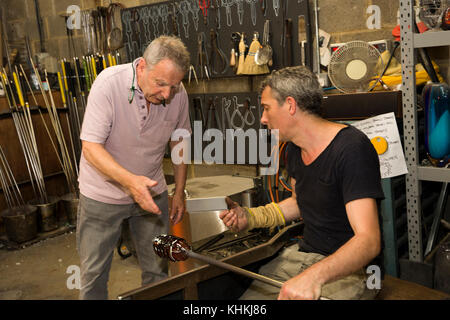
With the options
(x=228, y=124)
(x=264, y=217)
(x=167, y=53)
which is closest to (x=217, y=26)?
(x=228, y=124)

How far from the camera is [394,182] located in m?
2.15

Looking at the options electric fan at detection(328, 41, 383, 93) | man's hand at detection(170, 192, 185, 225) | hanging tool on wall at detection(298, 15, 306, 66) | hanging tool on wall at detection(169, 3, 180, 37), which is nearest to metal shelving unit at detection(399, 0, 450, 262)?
electric fan at detection(328, 41, 383, 93)

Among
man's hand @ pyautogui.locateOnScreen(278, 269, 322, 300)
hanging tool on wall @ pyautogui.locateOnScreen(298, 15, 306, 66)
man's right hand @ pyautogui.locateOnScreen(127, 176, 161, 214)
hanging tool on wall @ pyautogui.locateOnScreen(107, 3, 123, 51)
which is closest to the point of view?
man's hand @ pyautogui.locateOnScreen(278, 269, 322, 300)

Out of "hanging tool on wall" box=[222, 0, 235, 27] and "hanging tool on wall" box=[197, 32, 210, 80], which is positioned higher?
"hanging tool on wall" box=[222, 0, 235, 27]

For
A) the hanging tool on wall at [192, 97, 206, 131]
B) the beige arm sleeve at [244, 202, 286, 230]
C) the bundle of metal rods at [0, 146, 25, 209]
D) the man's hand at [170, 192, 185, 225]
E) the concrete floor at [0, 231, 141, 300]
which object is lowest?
the concrete floor at [0, 231, 141, 300]

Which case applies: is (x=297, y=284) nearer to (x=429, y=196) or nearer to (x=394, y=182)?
(x=394, y=182)

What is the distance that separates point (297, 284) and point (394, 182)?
118 cm

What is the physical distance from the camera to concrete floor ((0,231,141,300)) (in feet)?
9.36

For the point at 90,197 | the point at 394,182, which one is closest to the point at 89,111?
the point at 90,197

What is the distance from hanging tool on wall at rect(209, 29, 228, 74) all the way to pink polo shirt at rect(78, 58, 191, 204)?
1.05 meters

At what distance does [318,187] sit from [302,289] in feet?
1.64

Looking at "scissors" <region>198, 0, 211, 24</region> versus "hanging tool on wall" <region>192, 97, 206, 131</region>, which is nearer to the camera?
"scissors" <region>198, 0, 211, 24</region>

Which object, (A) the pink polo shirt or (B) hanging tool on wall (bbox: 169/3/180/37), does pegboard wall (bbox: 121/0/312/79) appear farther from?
(A) the pink polo shirt

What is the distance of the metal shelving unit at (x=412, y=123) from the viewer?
1.94 m
